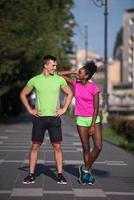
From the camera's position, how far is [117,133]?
3009cm

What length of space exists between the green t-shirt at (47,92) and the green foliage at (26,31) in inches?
1025

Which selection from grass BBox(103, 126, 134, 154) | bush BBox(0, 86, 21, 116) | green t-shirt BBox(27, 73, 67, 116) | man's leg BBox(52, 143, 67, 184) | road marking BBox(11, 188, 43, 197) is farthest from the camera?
bush BBox(0, 86, 21, 116)

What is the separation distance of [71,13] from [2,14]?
6996mm

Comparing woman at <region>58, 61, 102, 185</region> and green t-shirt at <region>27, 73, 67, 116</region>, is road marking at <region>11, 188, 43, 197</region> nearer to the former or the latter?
woman at <region>58, 61, 102, 185</region>

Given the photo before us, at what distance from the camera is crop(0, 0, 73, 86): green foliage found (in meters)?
38.8

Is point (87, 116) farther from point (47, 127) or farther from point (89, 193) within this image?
point (89, 193)

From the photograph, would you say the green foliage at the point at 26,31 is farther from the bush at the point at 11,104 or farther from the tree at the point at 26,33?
the bush at the point at 11,104

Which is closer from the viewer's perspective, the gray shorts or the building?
the gray shorts

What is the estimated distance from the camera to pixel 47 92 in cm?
1141

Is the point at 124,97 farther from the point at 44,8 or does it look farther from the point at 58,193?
the point at 58,193

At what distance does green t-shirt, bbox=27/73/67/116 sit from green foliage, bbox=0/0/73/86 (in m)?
26.0

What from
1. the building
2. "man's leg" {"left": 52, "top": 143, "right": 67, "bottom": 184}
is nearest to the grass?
"man's leg" {"left": 52, "top": 143, "right": 67, "bottom": 184}

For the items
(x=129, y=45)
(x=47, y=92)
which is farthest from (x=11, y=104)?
(x=129, y=45)

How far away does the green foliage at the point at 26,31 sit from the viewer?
127 feet
